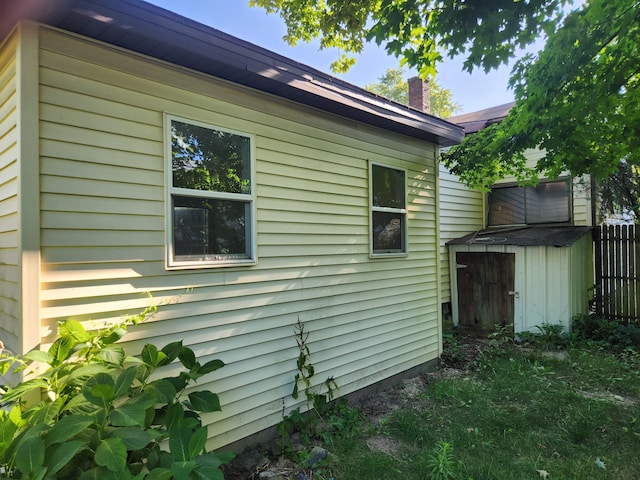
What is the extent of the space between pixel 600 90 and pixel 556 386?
349cm

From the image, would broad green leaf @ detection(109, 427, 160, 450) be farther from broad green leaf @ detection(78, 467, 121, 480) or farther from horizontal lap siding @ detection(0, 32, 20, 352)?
horizontal lap siding @ detection(0, 32, 20, 352)

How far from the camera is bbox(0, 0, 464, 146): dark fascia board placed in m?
2.36

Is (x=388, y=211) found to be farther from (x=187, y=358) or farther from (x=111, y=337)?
(x=111, y=337)

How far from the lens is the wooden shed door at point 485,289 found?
7363mm

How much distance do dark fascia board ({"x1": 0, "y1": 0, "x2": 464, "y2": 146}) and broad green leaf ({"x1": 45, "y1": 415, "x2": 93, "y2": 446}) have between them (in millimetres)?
2389

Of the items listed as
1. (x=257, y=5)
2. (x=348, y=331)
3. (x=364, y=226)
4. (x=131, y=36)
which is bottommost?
(x=348, y=331)

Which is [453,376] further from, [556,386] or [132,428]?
[132,428]

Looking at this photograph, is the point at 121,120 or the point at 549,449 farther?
the point at 549,449

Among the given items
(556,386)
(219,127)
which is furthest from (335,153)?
(556,386)

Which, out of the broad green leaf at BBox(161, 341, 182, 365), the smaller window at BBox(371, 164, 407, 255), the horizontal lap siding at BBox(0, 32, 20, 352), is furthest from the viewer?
the smaller window at BBox(371, 164, 407, 255)

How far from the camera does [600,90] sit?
12.6 ft

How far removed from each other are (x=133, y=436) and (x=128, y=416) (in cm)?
10

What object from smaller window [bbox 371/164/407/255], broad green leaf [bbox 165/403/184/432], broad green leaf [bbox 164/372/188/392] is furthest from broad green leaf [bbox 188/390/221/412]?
smaller window [bbox 371/164/407/255]

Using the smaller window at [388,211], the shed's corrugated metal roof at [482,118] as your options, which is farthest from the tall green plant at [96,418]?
the shed's corrugated metal roof at [482,118]
